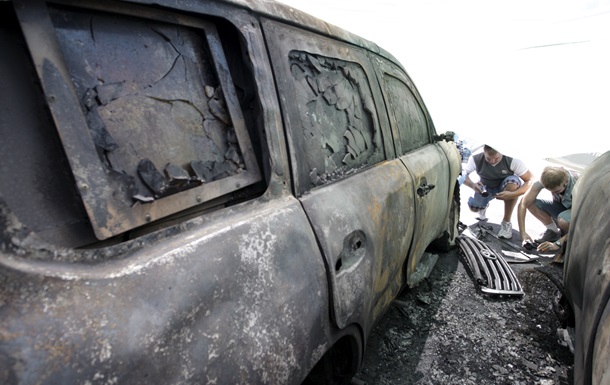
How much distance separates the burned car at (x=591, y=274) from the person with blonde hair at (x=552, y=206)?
1.73 meters

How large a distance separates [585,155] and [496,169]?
10.5ft

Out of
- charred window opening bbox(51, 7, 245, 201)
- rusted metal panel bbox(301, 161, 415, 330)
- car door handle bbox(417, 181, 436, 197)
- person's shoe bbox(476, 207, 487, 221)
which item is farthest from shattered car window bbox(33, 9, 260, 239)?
person's shoe bbox(476, 207, 487, 221)

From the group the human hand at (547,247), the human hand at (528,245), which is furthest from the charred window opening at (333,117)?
the human hand at (528,245)

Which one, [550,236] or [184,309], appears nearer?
[184,309]

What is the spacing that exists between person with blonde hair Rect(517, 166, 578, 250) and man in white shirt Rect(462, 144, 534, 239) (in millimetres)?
267

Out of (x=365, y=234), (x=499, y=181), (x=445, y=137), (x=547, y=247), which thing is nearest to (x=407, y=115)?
(x=445, y=137)

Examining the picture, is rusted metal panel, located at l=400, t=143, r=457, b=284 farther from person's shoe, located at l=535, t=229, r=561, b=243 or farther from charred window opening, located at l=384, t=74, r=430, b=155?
person's shoe, located at l=535, t=229, r=561, b=243

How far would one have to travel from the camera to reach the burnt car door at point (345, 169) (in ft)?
4.17

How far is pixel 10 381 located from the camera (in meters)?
0.57

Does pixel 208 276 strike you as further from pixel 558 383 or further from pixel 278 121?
pixel 558 383

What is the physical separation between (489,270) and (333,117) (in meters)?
2.64

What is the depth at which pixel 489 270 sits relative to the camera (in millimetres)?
3238

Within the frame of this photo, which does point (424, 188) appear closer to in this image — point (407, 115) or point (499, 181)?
point (407, 115)

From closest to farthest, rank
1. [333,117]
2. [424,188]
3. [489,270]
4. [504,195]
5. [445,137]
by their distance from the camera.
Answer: [333,117] → [424,188] → [445,137] → [489,270] → [504,195]
